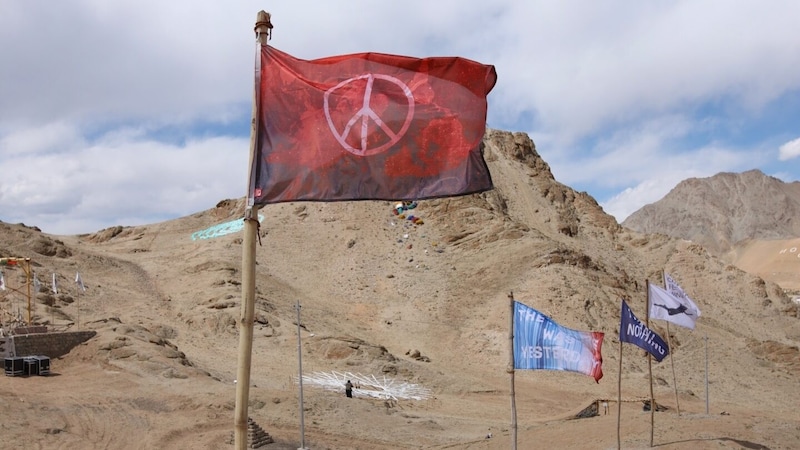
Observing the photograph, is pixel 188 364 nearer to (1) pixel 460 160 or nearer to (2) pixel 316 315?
(2) pixel 316 315

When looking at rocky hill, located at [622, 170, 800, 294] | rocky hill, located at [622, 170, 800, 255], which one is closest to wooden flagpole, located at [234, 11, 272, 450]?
rocky hill, located at [622, 170, 800, 294]

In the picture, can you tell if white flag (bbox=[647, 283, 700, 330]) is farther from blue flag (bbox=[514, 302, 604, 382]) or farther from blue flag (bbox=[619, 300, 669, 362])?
blue flag (bbox=[514, 302, 604, 382])

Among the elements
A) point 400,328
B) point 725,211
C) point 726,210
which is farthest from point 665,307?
point 726,210

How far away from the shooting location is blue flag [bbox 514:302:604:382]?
906 centimetres

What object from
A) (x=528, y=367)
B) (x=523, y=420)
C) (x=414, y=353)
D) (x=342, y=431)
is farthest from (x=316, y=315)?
(x=528, y=367)

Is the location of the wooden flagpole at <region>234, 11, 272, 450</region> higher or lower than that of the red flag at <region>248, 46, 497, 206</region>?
lower

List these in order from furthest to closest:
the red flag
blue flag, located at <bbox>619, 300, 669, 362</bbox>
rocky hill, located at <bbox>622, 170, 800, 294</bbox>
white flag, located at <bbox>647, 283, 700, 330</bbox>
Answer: rocky hill, located at <bbox>622, 170, 800, 294</bbox> → white flag, located at <bbox>647, 283, 700, 330</bbox> → blue flag, located at <bbox>619, 300, 669, 362</bbox> → the red flag

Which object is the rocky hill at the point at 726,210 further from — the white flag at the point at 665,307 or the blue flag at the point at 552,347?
the blue flag at the point at 552,347

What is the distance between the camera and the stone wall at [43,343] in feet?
67.0

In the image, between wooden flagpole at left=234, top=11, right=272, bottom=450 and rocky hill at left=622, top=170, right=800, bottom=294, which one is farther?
rocky hill at left=622, top=170, right=800, bottom=294

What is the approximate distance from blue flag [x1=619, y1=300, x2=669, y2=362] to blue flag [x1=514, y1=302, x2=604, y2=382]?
132 inches

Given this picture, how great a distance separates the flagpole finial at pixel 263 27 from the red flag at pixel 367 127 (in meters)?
0.09

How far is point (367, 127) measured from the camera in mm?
5184

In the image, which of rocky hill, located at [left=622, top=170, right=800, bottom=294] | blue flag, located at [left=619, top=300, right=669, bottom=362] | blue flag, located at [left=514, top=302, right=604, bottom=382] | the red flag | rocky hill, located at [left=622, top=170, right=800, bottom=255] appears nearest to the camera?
the red flag
